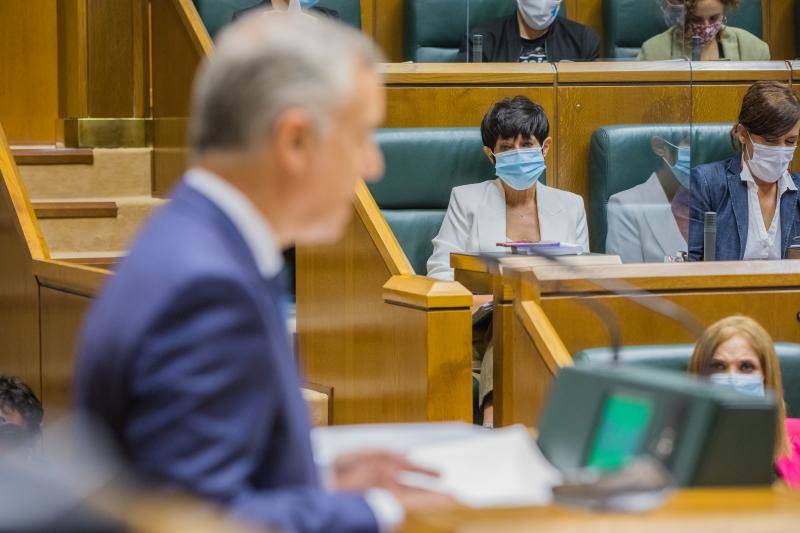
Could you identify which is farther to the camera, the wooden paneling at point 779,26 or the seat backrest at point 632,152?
the wooden paneling at point 779,26

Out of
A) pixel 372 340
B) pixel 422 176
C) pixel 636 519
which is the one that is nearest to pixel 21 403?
pixel 372 340

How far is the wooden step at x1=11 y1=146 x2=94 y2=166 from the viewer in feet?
13.3

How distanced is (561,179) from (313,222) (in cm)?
247

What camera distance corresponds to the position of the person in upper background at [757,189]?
3.22m

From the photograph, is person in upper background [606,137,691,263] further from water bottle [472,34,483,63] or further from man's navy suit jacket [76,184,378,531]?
man's navy suit jacket [76,184,378,531]

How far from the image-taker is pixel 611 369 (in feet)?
3.64

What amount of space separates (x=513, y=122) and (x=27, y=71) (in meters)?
2.27

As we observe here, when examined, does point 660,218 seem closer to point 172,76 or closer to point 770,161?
point 770,161

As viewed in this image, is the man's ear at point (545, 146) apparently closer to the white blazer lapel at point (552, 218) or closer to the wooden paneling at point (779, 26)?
the white blazer lapel at point (552, 218)

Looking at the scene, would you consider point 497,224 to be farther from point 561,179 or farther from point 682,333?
point 682,333

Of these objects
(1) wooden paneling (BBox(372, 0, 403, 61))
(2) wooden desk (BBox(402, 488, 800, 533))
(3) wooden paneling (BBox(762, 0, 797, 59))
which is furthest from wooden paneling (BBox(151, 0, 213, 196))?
(2) wooden desk (BBox(402, 488, 800, 533))

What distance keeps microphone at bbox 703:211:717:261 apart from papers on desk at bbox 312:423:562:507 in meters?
2.07

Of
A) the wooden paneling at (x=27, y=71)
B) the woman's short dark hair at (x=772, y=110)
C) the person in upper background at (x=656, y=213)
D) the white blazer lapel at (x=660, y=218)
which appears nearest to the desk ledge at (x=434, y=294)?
the person in upper background at (x=656, y=213)

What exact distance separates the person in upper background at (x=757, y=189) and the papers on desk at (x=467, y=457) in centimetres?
212
